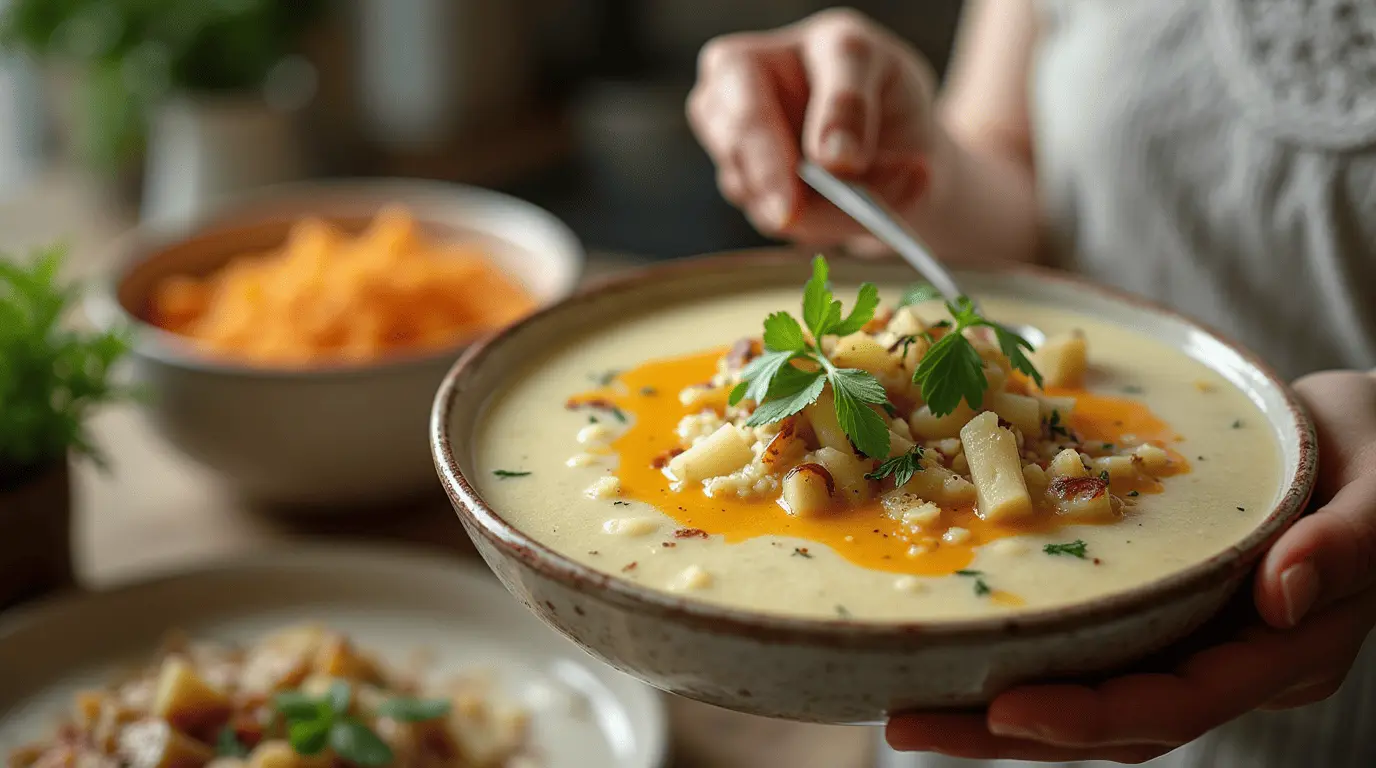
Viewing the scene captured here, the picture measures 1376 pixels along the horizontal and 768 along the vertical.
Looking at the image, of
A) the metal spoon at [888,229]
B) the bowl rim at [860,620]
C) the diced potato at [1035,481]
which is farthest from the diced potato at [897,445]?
the metal spoon at [888,229]

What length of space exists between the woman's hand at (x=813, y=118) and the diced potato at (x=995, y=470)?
1.78 ft

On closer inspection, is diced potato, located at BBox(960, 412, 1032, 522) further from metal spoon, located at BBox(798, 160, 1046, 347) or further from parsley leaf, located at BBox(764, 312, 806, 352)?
metal spoon, located at BBox(798, 160, 1046, 347)

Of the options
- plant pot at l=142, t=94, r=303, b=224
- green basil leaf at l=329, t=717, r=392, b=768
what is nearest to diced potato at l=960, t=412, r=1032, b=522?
green basil leaf at l=329, t=717, r=392, b=768

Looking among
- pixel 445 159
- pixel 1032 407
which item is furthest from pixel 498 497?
pixel 445 159

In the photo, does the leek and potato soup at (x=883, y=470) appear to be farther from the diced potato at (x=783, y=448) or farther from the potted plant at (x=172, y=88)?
the potted plant at (x=172, y=88)

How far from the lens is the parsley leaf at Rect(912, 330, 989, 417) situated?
1.11 m

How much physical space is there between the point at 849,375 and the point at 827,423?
1.8 inches

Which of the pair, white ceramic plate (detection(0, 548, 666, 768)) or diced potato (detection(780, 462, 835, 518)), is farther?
white ceramic plate (detection(0, 548, 666, 768))

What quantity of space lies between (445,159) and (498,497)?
3.61m

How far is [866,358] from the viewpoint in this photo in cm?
117

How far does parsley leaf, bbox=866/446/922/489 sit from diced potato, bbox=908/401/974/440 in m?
0.05

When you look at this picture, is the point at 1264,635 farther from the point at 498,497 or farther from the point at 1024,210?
the point at 1024,210

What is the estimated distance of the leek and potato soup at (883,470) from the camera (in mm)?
1005

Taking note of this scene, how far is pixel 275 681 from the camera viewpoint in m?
1.58
